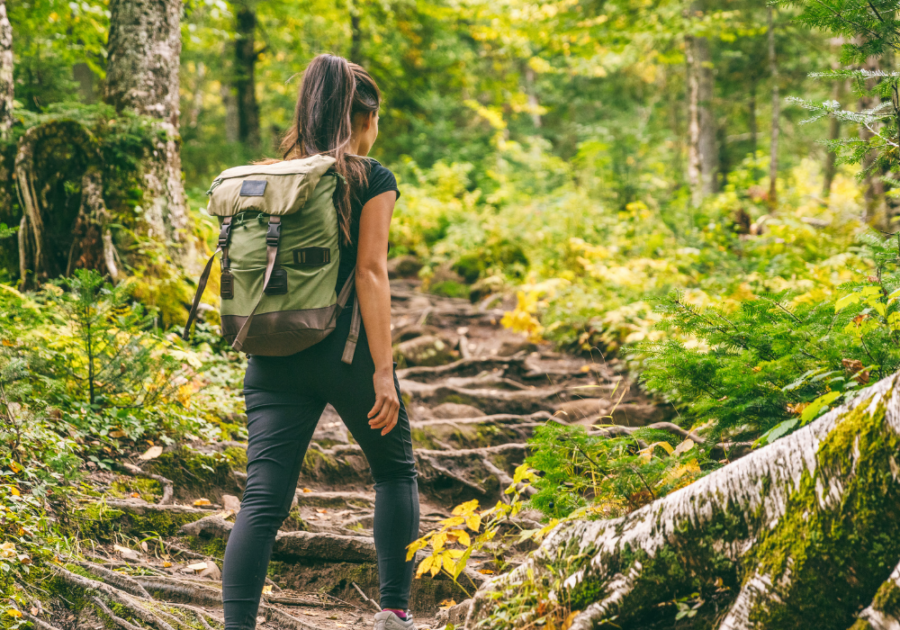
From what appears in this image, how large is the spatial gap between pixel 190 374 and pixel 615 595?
410cm

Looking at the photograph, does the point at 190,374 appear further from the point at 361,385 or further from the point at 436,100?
the point at 436,100

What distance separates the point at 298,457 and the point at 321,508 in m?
2.18

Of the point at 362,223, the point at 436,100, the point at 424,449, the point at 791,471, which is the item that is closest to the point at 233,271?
the point at 362,223

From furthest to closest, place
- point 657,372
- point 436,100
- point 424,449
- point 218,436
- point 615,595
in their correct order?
1. point 436,100
2. point 424,449
3. point 218,436
4. point 657,372
5. point 615,595

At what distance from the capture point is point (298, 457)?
2.30 meters

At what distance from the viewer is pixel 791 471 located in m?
1.89

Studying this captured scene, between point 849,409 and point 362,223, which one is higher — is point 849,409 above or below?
below

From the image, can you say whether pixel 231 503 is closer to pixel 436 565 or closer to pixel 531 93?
pixel 436 565

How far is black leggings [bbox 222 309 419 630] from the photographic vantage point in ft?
6.96

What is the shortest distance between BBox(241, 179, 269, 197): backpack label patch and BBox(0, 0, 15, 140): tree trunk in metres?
4.82

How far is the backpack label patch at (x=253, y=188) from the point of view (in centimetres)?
222

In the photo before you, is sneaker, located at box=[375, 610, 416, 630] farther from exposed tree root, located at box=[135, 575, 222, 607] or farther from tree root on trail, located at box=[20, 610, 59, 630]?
tree root on trail, located at box=[20, 610, 59, 630]

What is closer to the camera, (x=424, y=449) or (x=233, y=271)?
(x=233, y=271)

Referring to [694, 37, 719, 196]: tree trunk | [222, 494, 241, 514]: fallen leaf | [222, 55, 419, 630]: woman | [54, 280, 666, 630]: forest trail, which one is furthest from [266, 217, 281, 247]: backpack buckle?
[694, 37, 719, 196]: tree trunk
